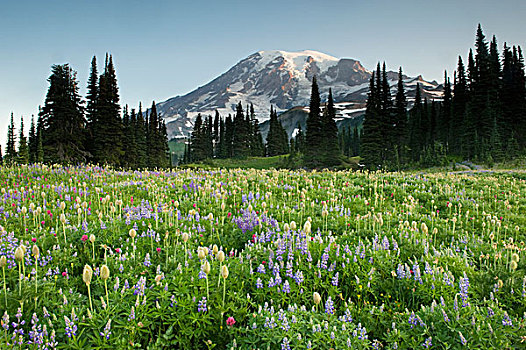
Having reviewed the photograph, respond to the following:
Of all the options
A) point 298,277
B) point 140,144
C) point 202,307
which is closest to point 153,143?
point 140,144

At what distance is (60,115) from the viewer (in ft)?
130

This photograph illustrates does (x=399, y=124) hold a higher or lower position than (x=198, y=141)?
lower

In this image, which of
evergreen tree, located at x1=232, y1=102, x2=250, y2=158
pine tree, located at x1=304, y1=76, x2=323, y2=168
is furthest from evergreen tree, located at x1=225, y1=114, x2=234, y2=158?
pine tree, located at x1=304, y1=76, x2=323, y2=168

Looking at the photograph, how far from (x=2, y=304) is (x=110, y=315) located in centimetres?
104

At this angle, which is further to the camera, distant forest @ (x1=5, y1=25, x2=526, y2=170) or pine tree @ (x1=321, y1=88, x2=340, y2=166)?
pine tree @ (x1=321, y1=88, x2=340, y2=166)

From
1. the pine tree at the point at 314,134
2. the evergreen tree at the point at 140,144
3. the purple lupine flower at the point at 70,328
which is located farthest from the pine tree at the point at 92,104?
the purple lupine flower at the point at 70,328

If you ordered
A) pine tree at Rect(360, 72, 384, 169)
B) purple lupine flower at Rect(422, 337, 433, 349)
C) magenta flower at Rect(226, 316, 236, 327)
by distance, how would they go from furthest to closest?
pine tree at Rect(360, 72, 384, 169), magenta flower at Rect(226, 316, 236, 327), purple lupine flower at Rect(422, 337, 433, 349)

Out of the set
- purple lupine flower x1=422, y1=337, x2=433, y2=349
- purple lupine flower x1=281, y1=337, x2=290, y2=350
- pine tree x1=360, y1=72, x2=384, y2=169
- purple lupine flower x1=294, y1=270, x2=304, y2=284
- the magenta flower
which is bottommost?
purple lupine flower x1=422, y1=337, x2=433, y2=349

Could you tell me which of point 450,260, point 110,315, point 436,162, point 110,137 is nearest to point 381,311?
point 450,260

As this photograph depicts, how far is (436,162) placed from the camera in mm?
44906

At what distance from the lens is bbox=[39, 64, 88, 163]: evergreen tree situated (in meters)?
39.3

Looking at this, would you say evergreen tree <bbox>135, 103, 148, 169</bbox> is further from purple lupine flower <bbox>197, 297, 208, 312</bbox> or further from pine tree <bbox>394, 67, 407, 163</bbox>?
purple lupine flower <bbox>197, 297, 208, 312</bbox>

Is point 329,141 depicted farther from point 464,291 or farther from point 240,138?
point 464,291

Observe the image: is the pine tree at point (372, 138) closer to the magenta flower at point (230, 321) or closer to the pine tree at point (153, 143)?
the pine tree at point (153, 143)
